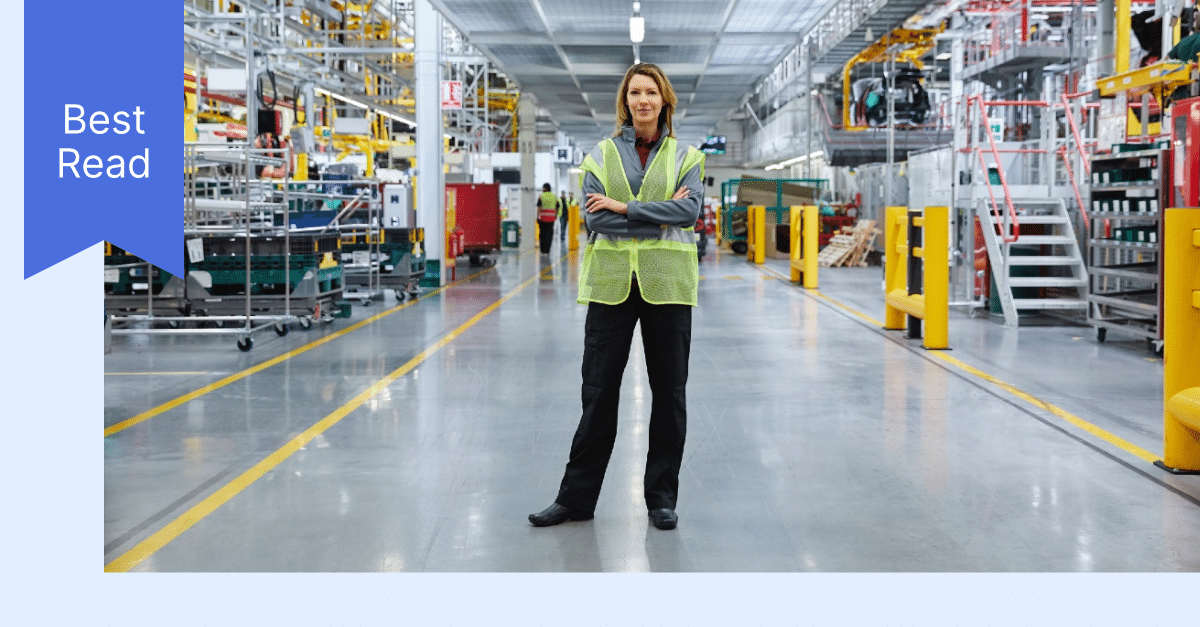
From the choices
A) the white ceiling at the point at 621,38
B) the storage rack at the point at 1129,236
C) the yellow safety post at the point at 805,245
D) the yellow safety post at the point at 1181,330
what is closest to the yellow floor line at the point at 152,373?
the yellow safety post at the point at 1181,330

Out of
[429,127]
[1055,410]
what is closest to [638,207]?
[1055,410]

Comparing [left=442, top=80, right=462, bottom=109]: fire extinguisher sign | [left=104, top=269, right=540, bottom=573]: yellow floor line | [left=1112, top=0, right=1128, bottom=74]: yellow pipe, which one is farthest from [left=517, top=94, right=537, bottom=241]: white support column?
[left=104, top=269, right=540, bottom=573]: yellow floor line

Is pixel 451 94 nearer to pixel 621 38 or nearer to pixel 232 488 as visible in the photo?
pixel 621 38

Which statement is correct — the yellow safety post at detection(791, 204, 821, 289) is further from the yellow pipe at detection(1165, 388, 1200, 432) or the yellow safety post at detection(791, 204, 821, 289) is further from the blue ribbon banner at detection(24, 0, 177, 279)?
the blue ribbon banner at detection(24, 0, 177, 279)

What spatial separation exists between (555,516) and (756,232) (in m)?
20.6

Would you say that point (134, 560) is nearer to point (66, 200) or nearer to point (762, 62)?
point (66, 200)

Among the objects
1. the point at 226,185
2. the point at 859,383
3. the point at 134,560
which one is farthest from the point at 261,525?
the point at 226,185

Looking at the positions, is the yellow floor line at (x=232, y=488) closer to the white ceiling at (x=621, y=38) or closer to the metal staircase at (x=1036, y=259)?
the metal staircase at (x=1036, y=259)

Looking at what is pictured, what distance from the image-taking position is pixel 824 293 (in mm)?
16000

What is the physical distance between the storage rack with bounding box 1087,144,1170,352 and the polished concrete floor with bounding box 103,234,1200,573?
277mm

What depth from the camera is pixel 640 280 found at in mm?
4113

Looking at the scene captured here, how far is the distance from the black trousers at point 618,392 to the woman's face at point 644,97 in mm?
646

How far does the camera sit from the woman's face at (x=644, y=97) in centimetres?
415
